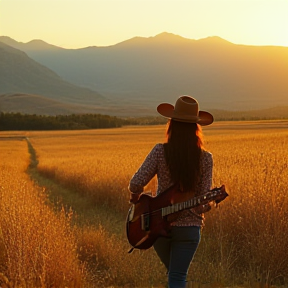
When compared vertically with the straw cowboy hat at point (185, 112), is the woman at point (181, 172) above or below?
below

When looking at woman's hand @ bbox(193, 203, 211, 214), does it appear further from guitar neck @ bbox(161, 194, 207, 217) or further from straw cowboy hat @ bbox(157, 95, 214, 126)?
straw cowboy hat @ bbox(157, 95, 214, 126)

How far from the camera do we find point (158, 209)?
444cm

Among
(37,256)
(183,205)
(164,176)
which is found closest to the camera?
(183,205)

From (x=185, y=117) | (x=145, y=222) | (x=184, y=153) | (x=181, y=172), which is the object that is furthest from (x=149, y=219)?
(x=185, y=117)

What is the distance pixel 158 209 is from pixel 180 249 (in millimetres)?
376

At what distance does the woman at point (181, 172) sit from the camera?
4.34 metres

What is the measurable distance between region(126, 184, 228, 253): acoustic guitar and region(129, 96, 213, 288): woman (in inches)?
2.4

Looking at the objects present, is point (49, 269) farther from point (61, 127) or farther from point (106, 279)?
point (61, 127)

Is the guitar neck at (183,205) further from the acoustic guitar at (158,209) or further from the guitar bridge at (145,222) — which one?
the guitar bridge at (145,222)

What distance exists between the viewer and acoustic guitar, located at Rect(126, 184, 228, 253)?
14.1 ft

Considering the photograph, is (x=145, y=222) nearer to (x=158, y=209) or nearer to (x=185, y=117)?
(x=158, y=209)

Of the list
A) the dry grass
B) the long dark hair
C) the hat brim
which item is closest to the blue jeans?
the long dark hair

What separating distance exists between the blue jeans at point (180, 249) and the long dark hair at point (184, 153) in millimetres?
355

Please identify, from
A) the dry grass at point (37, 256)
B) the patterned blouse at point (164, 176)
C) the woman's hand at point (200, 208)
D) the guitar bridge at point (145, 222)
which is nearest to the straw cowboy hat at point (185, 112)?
the patterned blouse at point (164, 176)
